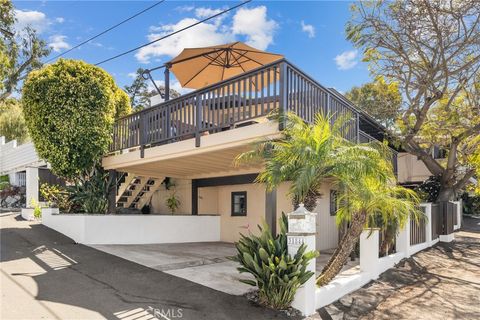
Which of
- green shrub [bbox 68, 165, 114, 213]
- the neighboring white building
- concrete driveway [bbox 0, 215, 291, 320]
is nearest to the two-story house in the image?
green shrub [bbox 68, 165, 114, 213]

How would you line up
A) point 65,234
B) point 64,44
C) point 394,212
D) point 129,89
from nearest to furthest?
point 394,212
point 65,234
point 64,44
point 129,89

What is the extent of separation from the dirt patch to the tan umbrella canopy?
641 cm

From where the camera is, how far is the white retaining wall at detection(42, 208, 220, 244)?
884cm

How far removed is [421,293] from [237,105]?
4.92 metres

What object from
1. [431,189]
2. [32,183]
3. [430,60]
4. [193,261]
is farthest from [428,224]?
[32,183]

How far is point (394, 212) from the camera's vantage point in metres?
6.28

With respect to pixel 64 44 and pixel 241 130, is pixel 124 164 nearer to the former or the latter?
pixel 241 130

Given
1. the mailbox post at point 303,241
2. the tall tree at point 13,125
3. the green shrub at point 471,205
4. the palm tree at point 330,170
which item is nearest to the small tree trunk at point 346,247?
the palm tree at point 330,170

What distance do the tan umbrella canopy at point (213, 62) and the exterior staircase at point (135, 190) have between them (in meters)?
3.45

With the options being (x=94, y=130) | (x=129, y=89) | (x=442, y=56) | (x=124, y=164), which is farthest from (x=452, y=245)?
(x=129, y=89)

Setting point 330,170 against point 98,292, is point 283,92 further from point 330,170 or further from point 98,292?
point 98,292

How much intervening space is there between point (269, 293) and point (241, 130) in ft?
9.96

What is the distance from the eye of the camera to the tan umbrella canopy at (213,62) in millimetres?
10406

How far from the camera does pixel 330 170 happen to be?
5.77 metres
